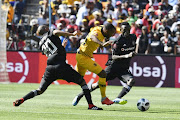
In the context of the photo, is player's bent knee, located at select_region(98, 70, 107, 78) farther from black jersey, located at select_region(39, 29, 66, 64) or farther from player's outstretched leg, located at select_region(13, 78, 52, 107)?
player's outstretched leg, located at select_region(13, 78, 52, 107)

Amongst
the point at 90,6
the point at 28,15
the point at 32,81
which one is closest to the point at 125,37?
the point at 32,81

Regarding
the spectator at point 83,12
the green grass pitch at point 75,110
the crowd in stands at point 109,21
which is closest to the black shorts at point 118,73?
the green grass pitch at point 75,110

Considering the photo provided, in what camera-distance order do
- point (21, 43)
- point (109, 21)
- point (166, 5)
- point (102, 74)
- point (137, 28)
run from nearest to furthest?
point (102, 74), point (137, 28), point (109, 21), point (21, 43), point (166, 5)

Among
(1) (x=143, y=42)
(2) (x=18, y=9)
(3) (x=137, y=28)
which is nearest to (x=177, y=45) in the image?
(1) (x=143, y=42)

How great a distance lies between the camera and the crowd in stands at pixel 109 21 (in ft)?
72.2

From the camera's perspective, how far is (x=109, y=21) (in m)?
23.0

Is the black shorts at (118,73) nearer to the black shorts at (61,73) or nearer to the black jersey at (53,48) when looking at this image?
the black shorts at (61,73)

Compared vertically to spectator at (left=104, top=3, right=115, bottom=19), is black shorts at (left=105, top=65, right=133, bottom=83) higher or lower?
lower

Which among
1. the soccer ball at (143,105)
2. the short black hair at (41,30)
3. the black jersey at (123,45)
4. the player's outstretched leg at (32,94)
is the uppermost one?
the short black hair at (41,30)

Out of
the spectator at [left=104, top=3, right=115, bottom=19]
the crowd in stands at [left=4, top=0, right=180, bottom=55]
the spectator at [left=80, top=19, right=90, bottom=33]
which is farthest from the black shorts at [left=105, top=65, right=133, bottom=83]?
the spectator at [left=104, top=3, right=115, bottom=19]

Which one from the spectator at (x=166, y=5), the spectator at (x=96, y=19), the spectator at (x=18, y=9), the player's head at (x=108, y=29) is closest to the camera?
the player's head at (x=108, y=29)

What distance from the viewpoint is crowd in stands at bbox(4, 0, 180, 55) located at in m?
22.0

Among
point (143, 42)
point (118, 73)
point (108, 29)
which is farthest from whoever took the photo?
point (143, 42)

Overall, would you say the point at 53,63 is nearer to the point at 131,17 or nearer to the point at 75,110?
the point at 75,110
